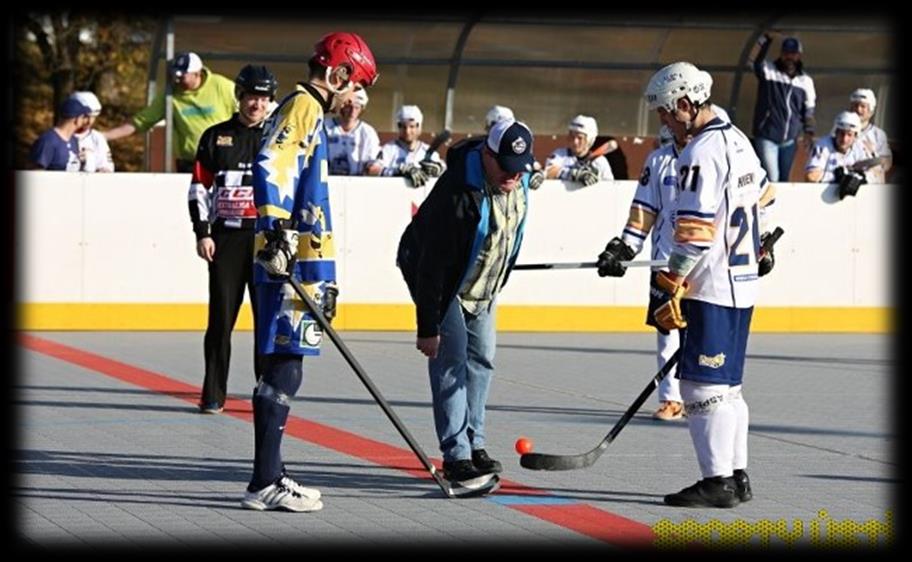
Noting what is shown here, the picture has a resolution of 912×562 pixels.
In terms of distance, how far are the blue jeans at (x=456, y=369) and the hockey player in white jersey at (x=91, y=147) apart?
8.78 m

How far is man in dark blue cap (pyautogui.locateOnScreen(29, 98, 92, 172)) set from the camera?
17219mm

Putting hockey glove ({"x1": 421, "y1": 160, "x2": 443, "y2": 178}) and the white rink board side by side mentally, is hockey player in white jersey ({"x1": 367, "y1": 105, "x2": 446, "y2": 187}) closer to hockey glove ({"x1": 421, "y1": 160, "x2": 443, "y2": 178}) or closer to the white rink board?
hockey glove ({"x1": 421, "y1": 160, "x2": 443, "y2": 178})

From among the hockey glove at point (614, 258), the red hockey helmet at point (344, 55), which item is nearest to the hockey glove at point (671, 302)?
the hockey glove at point (614, 258)

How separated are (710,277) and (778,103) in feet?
35.4

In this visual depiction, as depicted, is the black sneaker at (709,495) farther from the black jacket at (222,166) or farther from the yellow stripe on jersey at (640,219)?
the black jacket at (222,166)

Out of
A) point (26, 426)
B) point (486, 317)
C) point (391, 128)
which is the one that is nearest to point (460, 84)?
point (391, 128)

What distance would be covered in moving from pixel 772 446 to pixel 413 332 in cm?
713

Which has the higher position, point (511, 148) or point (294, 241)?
point (511, 148)

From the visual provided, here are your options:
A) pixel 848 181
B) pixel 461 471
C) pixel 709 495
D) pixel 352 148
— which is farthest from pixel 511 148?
pixel 848 181

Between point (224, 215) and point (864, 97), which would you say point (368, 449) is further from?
point (864, 97)

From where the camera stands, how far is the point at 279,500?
27.0 ft

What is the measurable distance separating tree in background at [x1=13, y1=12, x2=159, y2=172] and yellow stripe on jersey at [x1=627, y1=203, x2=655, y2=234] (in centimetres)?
2005

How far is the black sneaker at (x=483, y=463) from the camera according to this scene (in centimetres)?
888

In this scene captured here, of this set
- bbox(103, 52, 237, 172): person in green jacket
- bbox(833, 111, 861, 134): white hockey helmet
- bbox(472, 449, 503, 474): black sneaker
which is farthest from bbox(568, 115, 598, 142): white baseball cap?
bbox(472, 449, 503, 474): black sneaker
